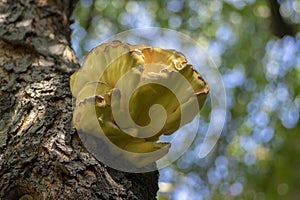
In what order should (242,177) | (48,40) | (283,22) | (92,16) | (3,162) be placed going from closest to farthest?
(3,162) → (48,40) → (283,22) → (242,177) → (92,16)

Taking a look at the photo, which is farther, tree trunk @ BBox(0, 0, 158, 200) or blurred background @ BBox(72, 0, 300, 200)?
blurred background @ BBox(72, 0, 300, 200)

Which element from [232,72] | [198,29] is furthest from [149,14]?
[232,72]

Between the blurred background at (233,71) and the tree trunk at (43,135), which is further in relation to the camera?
the blurred background at (233,71)

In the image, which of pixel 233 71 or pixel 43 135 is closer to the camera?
pixel 43 135

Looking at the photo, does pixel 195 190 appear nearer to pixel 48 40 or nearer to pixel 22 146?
pixel 48 40
